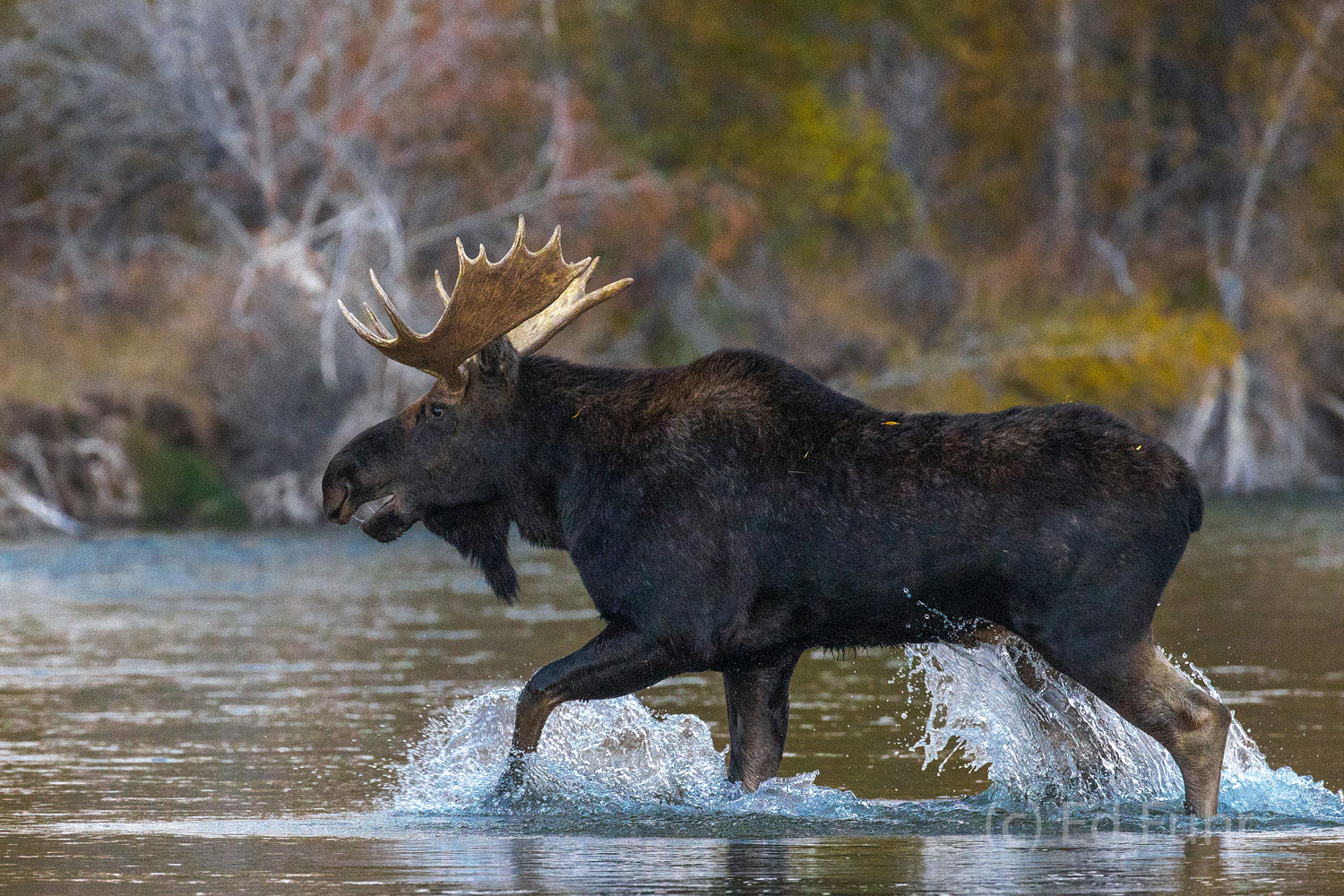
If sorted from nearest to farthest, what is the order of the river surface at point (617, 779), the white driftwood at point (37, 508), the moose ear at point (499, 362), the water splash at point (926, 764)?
the river surface at point (617, 779)
the water splash at point (926, 764)
the moose ear at point (499, 362)
the white driftwood at point (37, 508)

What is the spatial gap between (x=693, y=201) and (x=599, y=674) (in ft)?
86.5

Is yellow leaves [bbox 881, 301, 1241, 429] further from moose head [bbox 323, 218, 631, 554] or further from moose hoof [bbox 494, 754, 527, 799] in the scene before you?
moose hoof [bbox 494, 754, 527, 799]

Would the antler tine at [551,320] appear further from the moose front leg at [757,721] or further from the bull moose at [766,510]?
the moose front leg at [757,721]

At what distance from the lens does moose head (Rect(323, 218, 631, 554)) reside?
9.08 meters

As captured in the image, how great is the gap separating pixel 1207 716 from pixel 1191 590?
9132 millimetres

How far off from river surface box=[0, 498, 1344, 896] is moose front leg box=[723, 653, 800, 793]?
13 cm

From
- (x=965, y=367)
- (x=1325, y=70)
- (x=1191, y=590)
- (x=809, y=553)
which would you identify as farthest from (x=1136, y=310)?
(x=809, y=553)

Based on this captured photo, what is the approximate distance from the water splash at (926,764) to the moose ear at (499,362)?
50.9 inches

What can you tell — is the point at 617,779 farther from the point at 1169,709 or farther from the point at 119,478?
the point at 119,478

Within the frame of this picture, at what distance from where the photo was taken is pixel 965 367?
92.8 feet

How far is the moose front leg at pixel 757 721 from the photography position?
8922 mm

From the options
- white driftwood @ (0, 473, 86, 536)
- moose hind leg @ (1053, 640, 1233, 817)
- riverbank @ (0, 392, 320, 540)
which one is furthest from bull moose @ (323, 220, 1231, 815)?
riverbank @ (0, 392, 320, 540)

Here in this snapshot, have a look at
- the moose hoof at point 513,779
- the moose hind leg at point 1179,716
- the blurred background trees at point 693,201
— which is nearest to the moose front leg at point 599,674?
the moose hoof at point 513,779

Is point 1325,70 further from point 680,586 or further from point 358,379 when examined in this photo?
point 680,586
